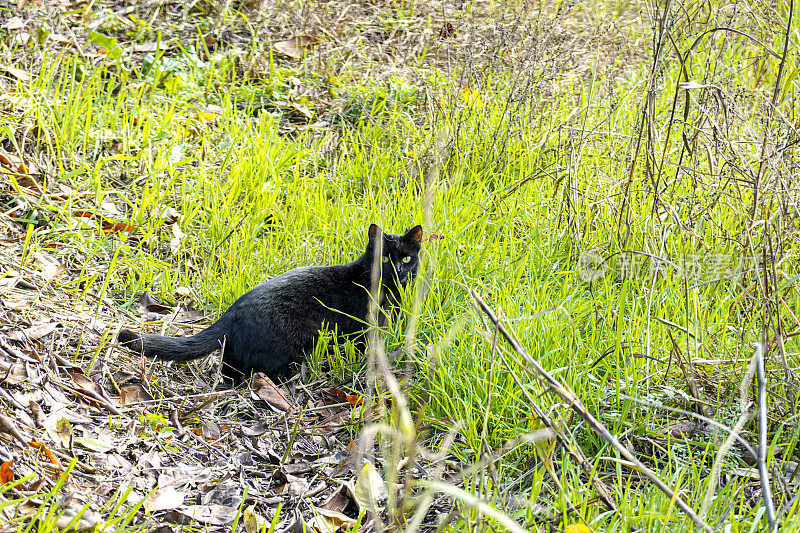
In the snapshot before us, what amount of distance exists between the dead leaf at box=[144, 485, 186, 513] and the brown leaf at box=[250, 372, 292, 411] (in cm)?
74

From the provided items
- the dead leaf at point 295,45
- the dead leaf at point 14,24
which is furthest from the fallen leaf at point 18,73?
the dead leaf at point 295,45

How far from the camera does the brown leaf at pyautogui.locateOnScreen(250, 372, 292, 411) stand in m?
3.13

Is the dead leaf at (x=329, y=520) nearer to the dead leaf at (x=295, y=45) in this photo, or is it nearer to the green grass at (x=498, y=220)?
the green grass at (x=498, y=220)

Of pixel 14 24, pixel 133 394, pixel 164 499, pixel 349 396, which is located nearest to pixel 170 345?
pixel 133 394

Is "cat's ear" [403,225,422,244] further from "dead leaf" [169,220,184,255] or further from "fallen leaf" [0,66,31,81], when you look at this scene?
"fallen leaf" [0,66,31,81]

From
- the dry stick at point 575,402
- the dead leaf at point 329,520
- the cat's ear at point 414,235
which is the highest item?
the dry stick at point 575,402

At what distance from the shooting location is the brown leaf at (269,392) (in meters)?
3.13

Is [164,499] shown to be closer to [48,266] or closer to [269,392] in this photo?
[269,392]

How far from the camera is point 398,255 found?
3.66 meters

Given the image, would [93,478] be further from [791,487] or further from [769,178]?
[769,178]

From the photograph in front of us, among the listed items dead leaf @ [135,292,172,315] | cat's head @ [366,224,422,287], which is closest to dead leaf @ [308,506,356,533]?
cat's head @ [366,224,422,287]

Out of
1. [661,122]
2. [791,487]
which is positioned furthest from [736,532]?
[661,122]

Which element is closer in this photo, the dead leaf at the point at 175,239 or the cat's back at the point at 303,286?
the cat's back at the point at 303,286

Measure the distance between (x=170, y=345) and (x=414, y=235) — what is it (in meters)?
1.27
